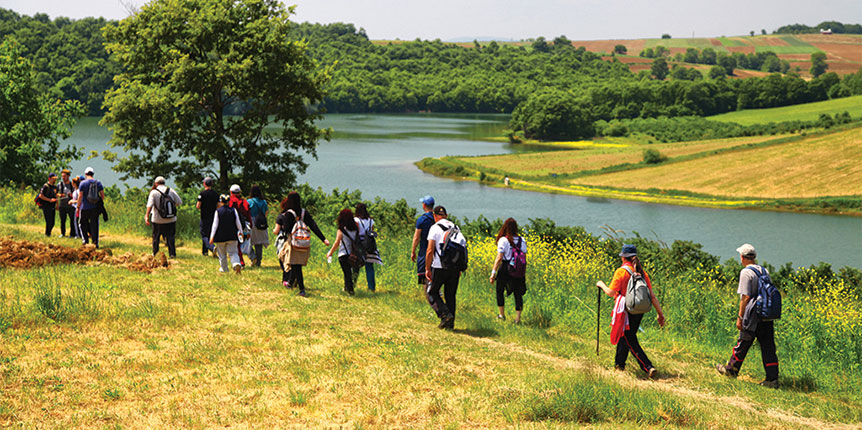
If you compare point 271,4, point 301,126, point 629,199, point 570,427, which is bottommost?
point 629,199

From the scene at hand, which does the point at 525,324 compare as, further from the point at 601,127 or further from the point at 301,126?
the point at 601,127

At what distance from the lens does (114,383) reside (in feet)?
24.3

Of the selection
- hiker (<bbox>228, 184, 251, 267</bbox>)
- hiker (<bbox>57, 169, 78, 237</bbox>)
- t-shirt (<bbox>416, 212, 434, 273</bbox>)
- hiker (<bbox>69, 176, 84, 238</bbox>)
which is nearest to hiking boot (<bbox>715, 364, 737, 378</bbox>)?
t-shirt (<bbox>416, 212, 434, 273</bbox>)

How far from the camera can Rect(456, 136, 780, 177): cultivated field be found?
8031cm

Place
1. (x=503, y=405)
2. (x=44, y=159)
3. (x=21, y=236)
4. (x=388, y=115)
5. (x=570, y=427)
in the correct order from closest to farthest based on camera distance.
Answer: (x=570, y=427)
(x=503, y=405)
(x=21, y=236)
(x=44, y=159)
(x=388, y=115)

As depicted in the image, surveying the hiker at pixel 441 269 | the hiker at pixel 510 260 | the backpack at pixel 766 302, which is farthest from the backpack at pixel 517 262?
the backpack at pixel 766 302

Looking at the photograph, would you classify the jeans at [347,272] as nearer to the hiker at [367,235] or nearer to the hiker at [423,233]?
the hiker at [367,235]

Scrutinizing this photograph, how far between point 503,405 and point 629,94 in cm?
14947

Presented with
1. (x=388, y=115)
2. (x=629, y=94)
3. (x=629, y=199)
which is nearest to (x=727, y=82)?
(x=629, y=94)

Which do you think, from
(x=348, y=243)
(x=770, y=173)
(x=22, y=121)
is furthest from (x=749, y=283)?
(x=770, y=173)

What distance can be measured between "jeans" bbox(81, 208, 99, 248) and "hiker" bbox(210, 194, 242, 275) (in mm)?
3910

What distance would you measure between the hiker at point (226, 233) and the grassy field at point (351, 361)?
43 centimetres

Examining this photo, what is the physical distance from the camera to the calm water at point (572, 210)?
4419 centimetres

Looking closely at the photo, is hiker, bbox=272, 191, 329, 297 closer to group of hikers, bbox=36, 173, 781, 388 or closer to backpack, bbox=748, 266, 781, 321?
group of hikers, bbox=36, 173, 781, 388
